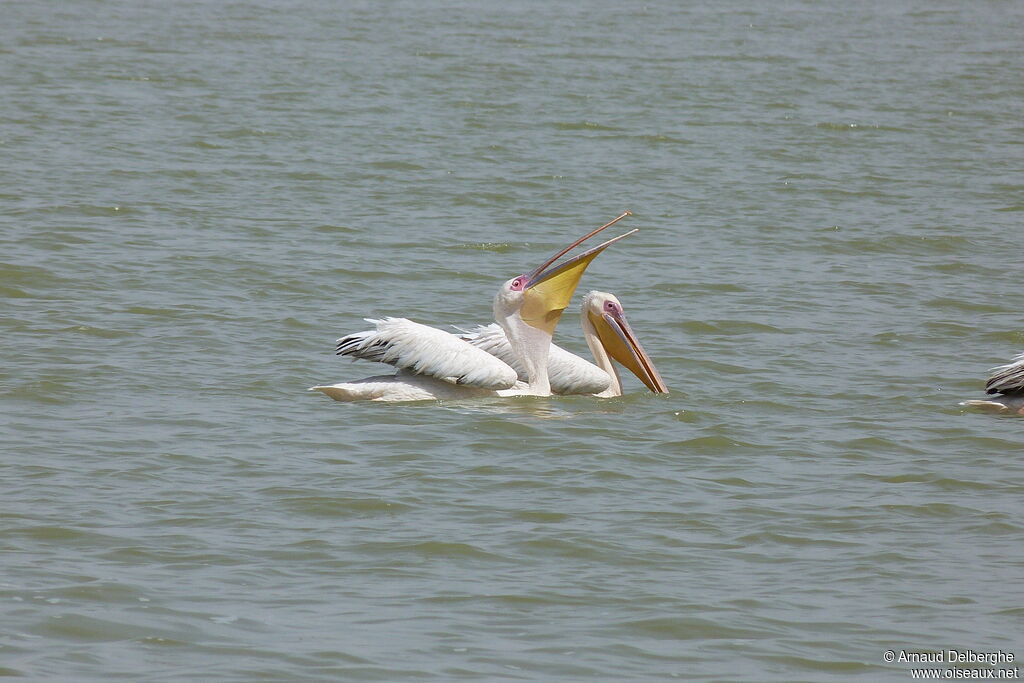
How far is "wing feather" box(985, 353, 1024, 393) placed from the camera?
7246mm

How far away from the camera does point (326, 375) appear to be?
7762 millimetres

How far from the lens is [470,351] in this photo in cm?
722

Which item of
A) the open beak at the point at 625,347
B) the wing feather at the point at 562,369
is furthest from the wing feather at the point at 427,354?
the open beak at the point at 625,347

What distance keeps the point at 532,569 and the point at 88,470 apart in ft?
5.96

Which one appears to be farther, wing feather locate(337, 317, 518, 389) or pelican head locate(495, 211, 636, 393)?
pelican head locate(495, 211, 636, 393)

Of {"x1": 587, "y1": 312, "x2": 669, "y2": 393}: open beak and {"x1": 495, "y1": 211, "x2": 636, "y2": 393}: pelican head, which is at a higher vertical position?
{"x1": 495, "y1": 211, "x2": 636, "y2": 393}: pelican head

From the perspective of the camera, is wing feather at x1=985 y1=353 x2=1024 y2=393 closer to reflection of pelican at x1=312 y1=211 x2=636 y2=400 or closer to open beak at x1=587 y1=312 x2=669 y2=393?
open beak at x1=587 y1=312 x2=669 y2=393

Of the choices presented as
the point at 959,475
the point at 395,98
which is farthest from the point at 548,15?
the point at 959,475

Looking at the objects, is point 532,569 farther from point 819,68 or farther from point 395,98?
point 819,68

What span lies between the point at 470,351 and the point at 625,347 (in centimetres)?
97
